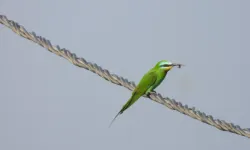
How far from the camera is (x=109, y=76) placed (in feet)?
7.93

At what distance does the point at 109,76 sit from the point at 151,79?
2597 mm

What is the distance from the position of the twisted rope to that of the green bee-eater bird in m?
1.66

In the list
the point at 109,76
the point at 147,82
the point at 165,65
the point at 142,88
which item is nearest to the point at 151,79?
the point at 147,82

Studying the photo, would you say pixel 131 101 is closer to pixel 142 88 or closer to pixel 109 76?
pixel 142 88

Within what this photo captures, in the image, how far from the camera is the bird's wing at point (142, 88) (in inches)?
163

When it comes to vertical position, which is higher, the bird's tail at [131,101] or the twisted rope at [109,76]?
the twisted rope at [109,76]

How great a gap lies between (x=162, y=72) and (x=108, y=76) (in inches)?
99.2

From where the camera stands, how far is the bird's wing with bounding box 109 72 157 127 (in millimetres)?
4134

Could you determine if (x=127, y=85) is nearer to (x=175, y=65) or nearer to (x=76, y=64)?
(x=76, y=64)

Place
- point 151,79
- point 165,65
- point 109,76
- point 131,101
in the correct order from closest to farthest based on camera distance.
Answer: point 109,76 → point 131,101 → point 165,65 → point 151,79

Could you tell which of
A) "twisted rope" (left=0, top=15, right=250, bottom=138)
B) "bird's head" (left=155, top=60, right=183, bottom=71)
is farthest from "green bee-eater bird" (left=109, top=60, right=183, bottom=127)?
"twisted rope" (left=0, top=15, right=250, bottom=138)

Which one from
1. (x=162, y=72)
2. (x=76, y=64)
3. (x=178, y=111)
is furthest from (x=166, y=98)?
(x=162, y=72)

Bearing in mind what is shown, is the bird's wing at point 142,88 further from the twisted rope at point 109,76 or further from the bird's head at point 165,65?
the twisted rope at point 109,76

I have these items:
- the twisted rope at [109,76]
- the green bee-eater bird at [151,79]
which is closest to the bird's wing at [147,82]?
the green bee-eater bird at [151,79]
